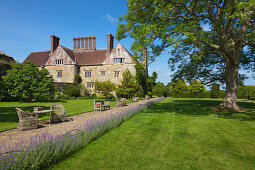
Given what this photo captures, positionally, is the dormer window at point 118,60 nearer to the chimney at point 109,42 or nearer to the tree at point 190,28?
the chimney at point 109,42

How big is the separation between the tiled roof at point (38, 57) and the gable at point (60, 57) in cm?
261

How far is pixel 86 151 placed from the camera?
4.51 metres

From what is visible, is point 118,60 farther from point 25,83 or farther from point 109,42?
point 25,83

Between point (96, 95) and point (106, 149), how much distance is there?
27.7 meters

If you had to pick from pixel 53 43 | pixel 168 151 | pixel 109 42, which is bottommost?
pixel 168 151

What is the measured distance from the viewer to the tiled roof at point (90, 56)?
109 ft

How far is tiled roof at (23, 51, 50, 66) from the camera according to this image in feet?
115

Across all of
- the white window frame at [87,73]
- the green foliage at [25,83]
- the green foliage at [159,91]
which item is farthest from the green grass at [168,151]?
the green foliage at [159,91]

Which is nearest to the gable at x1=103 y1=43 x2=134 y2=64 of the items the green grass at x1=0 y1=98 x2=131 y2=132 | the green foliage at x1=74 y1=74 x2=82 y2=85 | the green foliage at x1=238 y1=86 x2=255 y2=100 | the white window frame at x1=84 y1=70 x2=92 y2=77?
the white window frame at x1=84 y1=70 x2=92 y2=77

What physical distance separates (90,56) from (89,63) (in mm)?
2305

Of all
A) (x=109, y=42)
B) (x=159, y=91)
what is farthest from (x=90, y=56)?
(x=159, y=91)

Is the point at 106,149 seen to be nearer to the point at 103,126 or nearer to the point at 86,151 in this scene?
the point at 86,151

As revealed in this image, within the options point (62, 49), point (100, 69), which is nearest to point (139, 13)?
point (100, 69)

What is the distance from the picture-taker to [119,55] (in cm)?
3112
